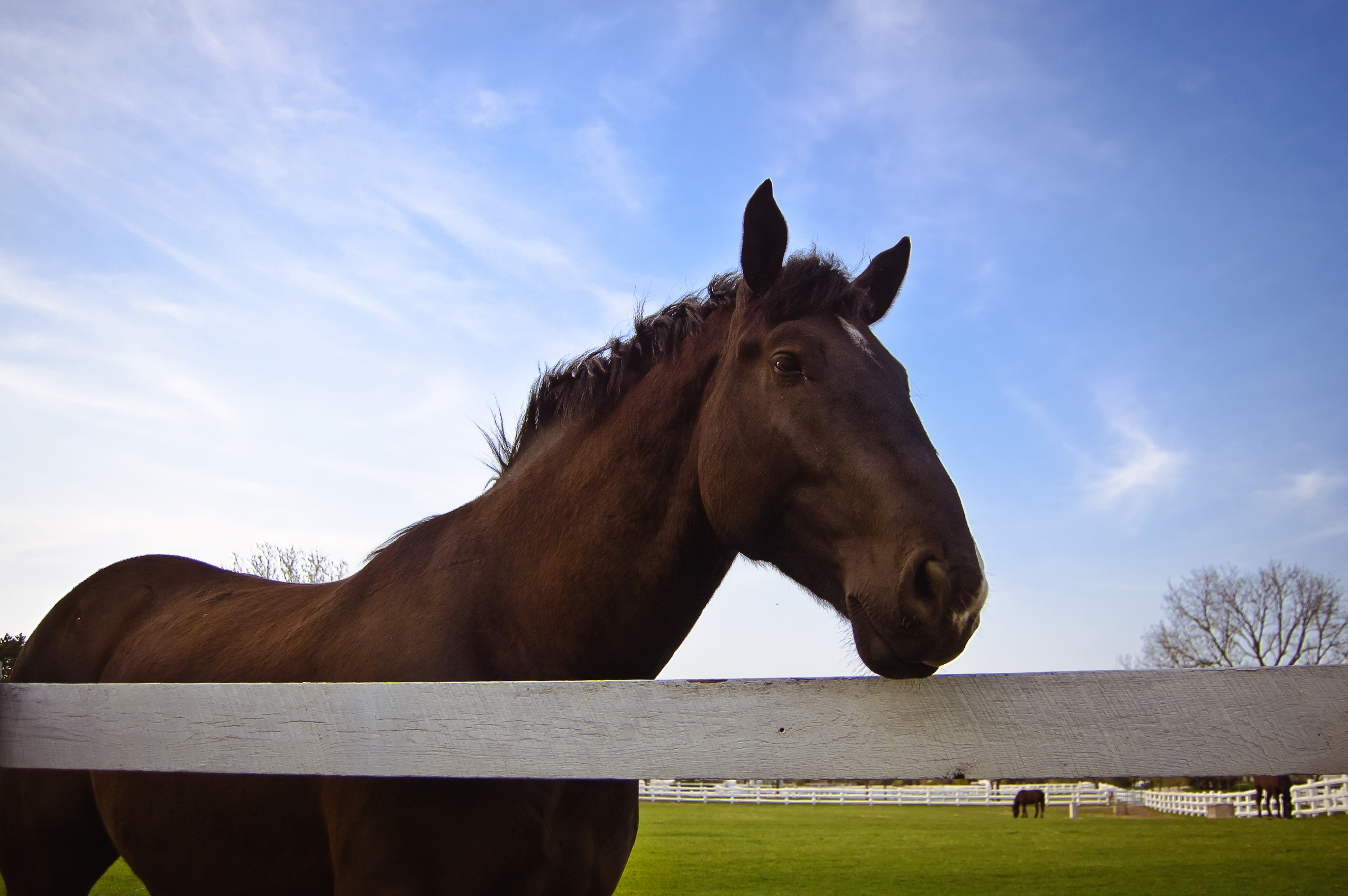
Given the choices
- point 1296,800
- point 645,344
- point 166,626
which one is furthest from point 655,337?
point 1296,800

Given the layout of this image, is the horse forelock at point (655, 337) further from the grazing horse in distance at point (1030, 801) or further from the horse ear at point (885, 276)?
the grazing horse in distance at point (1030, 801)

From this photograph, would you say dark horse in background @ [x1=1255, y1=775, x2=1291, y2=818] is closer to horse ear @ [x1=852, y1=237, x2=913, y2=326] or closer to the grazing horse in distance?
the grazing horse in distance

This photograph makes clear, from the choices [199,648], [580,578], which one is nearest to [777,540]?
[580,578]

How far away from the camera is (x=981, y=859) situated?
44.6 ft

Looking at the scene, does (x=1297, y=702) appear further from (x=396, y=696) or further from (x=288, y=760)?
(x=288, y=760)

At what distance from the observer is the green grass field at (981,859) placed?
1015 centimetres

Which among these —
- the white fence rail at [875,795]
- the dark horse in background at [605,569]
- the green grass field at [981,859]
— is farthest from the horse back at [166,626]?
the white fence rail at [875,795]

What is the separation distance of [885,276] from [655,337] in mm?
890

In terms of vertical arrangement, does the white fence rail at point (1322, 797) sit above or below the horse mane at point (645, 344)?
below

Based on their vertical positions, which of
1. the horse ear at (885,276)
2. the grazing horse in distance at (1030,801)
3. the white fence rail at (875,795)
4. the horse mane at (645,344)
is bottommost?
the white fence rail at (875,795)

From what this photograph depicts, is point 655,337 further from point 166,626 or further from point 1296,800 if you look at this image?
point 1296,800

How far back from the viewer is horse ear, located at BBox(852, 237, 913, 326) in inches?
116

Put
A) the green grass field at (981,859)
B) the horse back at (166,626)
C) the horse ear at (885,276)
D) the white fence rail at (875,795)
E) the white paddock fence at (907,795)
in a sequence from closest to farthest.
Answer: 1. the horse ear at (885,276)
2. the horse back at (166,626)
3. the green grass field at (981,859)
4. the white paddock fence at (907,795)
5. the white fence rail at (875,795)

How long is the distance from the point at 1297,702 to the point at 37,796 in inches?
184
